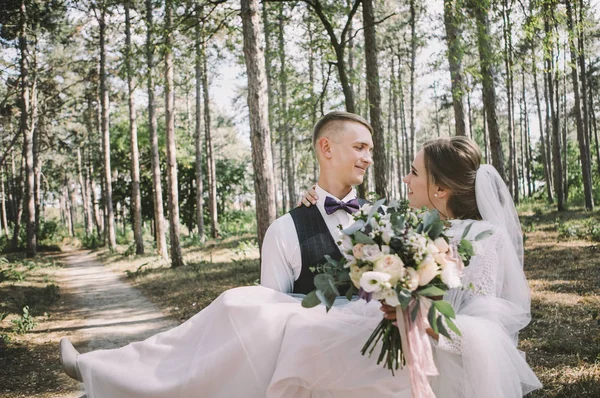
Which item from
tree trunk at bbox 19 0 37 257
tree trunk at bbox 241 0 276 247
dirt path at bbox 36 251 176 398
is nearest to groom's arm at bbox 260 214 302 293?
dirt path at bbox 36 251 176 398

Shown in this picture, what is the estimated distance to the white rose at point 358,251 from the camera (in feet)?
6.26

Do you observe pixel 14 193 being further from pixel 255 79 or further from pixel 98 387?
pixel 98 387

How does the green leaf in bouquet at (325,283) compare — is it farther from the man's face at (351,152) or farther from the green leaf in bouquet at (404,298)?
the man's face at (351,152)

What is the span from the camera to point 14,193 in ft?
113

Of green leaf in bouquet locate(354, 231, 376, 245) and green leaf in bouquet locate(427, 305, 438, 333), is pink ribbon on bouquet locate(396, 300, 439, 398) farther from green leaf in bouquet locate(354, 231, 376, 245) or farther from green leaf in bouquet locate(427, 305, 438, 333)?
green leaf in bouquet locate(354, 231, 376, 245)

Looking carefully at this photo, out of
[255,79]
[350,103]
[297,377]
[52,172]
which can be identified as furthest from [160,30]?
[52,172]

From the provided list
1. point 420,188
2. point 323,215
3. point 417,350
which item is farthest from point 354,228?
point 420,188

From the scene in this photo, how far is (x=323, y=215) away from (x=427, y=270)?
3.89 feet

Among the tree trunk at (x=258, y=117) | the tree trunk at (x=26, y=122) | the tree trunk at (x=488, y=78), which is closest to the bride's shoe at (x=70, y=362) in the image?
the tree trunk at (x=258, y=117)

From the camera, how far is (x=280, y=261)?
2738 mm

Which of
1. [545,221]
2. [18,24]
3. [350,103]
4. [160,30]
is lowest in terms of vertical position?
[545,221]

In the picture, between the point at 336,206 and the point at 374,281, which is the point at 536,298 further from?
the point at 374,281

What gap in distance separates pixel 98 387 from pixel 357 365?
4.97 feet

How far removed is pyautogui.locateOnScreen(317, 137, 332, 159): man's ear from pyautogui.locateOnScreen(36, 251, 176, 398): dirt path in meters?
3.96
